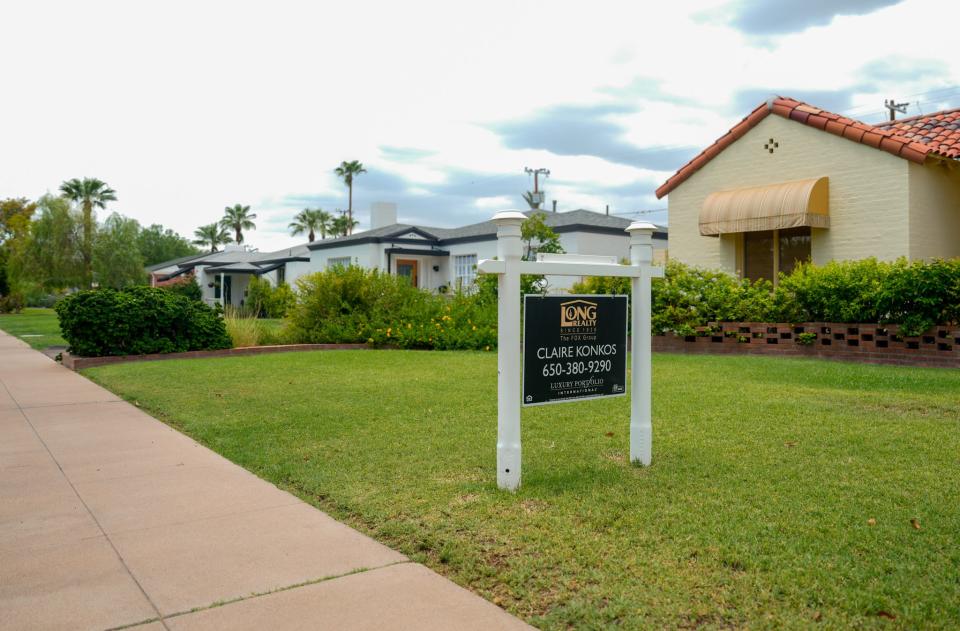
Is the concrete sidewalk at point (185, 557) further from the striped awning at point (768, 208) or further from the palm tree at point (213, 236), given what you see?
the palm tree at point (213, 236)

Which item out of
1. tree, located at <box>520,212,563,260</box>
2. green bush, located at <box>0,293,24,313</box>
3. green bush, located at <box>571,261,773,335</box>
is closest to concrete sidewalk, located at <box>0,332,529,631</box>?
green bush, located at <box>571,261,773,335</box>

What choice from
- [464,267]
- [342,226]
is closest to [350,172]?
[342,226]

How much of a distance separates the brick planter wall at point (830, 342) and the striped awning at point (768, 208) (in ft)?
11.5

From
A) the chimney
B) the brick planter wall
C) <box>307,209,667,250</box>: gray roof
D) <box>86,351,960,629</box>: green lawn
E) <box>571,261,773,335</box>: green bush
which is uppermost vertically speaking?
the chimney

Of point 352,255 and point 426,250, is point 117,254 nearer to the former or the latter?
point 352,255

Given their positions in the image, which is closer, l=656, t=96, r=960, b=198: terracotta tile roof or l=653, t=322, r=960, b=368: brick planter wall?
l=653, t=322, r=960, b=368: brick planter wall

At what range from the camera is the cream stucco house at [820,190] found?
15031 millimetres

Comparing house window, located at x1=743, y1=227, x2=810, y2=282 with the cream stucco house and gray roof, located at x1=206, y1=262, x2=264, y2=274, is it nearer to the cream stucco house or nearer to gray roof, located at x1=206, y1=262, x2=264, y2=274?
the cream stucco house

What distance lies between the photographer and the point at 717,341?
14.0 m

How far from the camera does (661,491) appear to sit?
194 inches

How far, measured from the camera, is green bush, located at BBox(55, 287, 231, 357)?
44.3 feet

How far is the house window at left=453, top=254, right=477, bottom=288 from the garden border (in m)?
14.0

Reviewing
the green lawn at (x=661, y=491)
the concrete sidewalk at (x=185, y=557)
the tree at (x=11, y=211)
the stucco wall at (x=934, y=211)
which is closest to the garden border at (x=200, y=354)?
the green lawn at (x=661, y=491)

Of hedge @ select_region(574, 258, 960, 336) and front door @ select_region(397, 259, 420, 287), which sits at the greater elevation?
front door @ select_region(397, 259, 420, 287)
